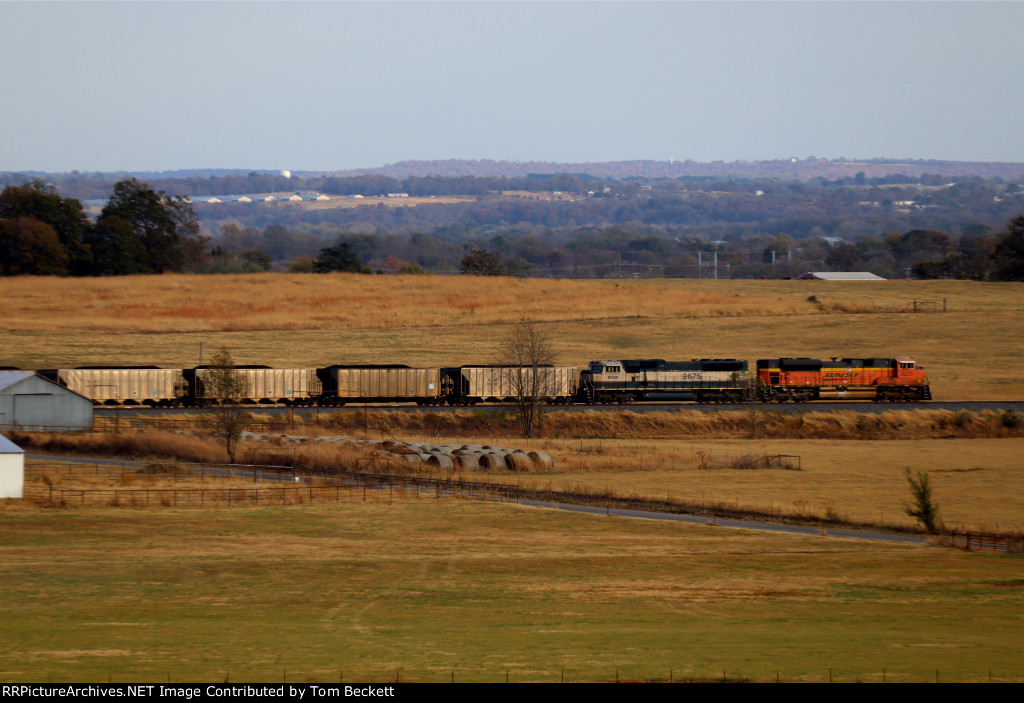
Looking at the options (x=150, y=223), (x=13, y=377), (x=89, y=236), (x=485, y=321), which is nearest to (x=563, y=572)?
(x=13, y=377)

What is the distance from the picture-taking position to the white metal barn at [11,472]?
42.1 m

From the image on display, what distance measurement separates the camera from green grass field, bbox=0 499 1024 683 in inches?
842

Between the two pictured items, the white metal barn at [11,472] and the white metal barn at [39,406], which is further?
the white metal barn at [39,406]

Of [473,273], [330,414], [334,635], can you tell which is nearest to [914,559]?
[334,635]

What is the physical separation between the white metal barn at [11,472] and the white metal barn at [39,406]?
17.0 metres

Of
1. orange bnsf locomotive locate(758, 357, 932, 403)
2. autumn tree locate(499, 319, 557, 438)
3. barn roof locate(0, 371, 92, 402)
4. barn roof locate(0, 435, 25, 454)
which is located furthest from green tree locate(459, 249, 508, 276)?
barn roof locate(0, 435, 25, 454)

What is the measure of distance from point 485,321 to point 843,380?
4604 centimetres

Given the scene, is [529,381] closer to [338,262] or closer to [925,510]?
[925,510]

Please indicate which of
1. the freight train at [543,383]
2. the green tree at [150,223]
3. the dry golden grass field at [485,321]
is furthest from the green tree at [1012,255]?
the green tree at [150,223]

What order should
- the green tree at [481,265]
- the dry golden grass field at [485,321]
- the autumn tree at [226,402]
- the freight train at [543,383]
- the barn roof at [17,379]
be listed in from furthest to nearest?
1. the green tree at [481,265]
2. the dry golden grass field at [485,321]
3. the freight train at [543,383]
4. the barn roof at [17,379]
5. the autumn tree at [226,402]

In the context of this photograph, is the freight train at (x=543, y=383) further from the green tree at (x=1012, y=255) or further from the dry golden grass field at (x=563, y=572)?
the green tree at (x=1012, y=255)

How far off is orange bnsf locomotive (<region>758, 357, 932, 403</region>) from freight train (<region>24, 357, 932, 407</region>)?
0.07m

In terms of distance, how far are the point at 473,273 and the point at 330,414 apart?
99.4m

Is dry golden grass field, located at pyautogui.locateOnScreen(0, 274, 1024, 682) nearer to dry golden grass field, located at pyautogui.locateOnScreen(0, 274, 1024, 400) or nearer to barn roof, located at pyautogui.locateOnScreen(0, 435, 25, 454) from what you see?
barn roof, located at pyautogui.locateOnScreen(0, 435, 25, 454)
